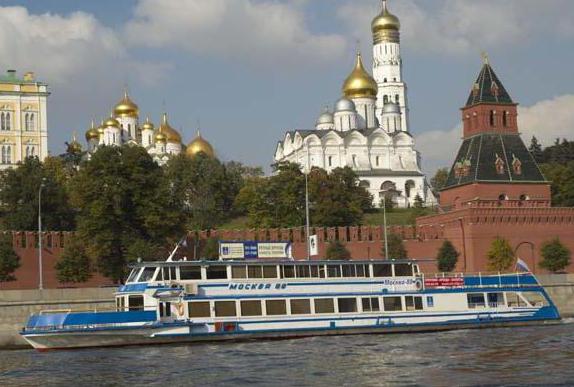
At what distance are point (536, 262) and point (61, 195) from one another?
1348 inches

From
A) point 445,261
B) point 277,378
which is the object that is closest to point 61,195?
point 445,261

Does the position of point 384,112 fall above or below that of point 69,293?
above

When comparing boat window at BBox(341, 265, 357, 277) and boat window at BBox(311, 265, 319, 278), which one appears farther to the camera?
boat window at BBox(341, 265, 357, 277)

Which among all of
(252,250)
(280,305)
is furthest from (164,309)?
(280,305)

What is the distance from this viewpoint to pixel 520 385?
30.8 meters

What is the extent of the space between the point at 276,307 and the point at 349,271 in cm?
360

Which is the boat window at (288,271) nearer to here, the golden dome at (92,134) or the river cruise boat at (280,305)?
the river cruise boat at (280,305)

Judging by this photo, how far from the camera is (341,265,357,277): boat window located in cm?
4694

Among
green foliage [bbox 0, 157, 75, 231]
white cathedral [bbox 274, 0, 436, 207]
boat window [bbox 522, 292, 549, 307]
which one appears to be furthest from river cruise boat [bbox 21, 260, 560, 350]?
white cathedral [bbox 274, 0, 436, 207]

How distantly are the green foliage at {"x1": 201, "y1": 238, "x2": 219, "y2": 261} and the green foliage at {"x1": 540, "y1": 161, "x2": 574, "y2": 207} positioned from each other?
33.7 meters

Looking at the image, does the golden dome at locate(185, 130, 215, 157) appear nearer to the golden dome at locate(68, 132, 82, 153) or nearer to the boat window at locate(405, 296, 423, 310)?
the golden dome at locate(68, 132, 82, 153)

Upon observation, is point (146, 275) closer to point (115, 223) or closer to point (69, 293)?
point (69, 293)

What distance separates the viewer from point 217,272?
45.2m

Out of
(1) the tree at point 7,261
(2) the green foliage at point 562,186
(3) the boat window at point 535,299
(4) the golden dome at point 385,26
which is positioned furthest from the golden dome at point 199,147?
(3) the boat window at point 535,299
